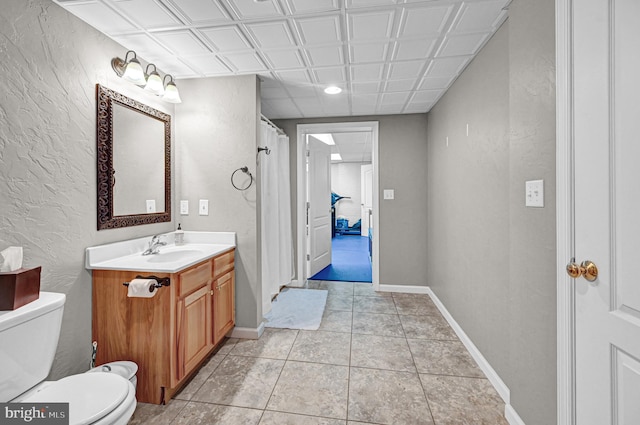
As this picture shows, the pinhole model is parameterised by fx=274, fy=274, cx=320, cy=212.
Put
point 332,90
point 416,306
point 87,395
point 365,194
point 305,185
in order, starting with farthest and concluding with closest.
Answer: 1. point 365,194
2. point 305,185
3. point 416,306
4. point 332,90
5. point 87,395

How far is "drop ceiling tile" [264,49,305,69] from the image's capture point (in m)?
1.97

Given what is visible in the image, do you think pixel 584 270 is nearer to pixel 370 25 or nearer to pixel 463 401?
pixel 463 401

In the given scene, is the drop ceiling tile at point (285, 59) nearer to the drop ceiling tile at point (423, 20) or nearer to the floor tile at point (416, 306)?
the drop ceiling tile at point (423, 20)

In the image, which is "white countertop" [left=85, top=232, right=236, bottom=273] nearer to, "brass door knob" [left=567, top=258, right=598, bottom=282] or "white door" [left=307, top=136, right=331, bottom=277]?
"white door" [left=307, top=136, right=331, bottom=277]

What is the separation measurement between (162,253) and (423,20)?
91.7 inches

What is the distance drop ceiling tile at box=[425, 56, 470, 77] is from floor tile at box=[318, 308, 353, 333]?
7.77 feet

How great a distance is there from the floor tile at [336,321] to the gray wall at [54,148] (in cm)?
177

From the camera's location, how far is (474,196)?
6.92ft

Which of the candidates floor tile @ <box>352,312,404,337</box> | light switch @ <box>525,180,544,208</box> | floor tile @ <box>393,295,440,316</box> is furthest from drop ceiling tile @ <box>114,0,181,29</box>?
floor tile @ <box>393,295,440,316</box>

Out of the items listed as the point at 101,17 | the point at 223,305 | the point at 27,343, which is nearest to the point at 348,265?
the point at 223,305

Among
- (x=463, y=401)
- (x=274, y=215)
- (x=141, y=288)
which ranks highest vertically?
(x=274, y=215)

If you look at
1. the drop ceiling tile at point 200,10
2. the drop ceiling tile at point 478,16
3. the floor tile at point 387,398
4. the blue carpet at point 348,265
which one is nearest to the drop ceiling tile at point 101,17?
the drop ceiling tile at point 200,10

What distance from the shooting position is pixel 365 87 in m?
2.62

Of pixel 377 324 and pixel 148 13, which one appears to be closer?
pixel 148 13
